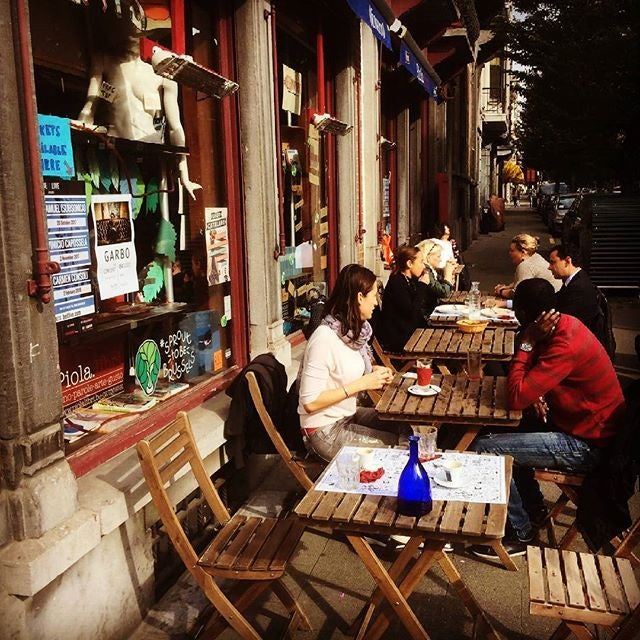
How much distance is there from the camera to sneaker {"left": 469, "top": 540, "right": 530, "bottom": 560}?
4.07 meters

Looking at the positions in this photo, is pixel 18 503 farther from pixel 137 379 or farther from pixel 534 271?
pixel 534 271

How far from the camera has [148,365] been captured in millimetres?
4305

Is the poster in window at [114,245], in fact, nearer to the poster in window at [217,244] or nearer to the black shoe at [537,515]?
the poster in window at [217,244]

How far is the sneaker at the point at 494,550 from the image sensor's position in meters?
4.07

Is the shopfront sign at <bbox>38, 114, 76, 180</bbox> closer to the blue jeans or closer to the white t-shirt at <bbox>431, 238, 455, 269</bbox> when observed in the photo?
the blue jeans

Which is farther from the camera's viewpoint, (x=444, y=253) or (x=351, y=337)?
(x=444, y=253)

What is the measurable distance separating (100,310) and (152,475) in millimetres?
1136

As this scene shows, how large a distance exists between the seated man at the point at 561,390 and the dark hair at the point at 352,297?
86 cm

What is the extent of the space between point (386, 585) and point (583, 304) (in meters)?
3.61

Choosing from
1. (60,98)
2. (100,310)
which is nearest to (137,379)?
(100,310)

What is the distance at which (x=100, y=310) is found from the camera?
12.2ft

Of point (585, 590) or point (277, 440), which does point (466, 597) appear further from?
point (277, 440)

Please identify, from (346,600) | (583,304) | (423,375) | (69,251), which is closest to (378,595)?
(346,600)

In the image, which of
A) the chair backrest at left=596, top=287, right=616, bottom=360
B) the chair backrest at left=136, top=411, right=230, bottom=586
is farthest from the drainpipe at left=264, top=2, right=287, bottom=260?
the chair backrest at left=596, top=287, right=616, bottom=360
